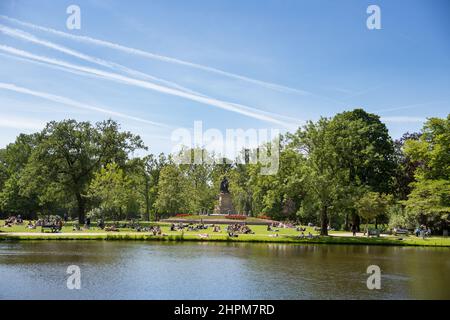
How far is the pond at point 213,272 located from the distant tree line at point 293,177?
1222 centimetres

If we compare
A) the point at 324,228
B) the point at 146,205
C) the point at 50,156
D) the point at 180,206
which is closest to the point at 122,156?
the point at 50,156

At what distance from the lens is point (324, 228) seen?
51375 millimetres

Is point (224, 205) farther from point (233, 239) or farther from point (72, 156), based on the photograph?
point (233, 239)

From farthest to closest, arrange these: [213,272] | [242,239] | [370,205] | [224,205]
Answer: [224,205] < [370,205] < [242,239] < [213,272]

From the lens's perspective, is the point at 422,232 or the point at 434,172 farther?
the point at 422,232

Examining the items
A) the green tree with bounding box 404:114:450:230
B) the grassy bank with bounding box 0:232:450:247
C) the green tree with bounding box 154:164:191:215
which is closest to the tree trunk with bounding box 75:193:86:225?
the green tree with bounding box 154:164:191:215

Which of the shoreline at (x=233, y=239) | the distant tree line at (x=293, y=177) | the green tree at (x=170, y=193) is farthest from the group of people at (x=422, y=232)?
the green tree at (x=170, y=193)

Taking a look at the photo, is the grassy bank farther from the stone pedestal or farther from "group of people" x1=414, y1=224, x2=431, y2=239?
the stone pedestal

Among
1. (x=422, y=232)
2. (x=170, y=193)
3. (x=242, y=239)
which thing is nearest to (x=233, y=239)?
(x=242, y=239)

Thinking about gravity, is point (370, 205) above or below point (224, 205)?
above

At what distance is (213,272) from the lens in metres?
26.8

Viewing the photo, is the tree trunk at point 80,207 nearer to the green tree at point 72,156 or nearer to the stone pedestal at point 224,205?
the green tree at point 72,156

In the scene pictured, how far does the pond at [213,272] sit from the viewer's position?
21656mm

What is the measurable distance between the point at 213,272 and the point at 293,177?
2459 cm
